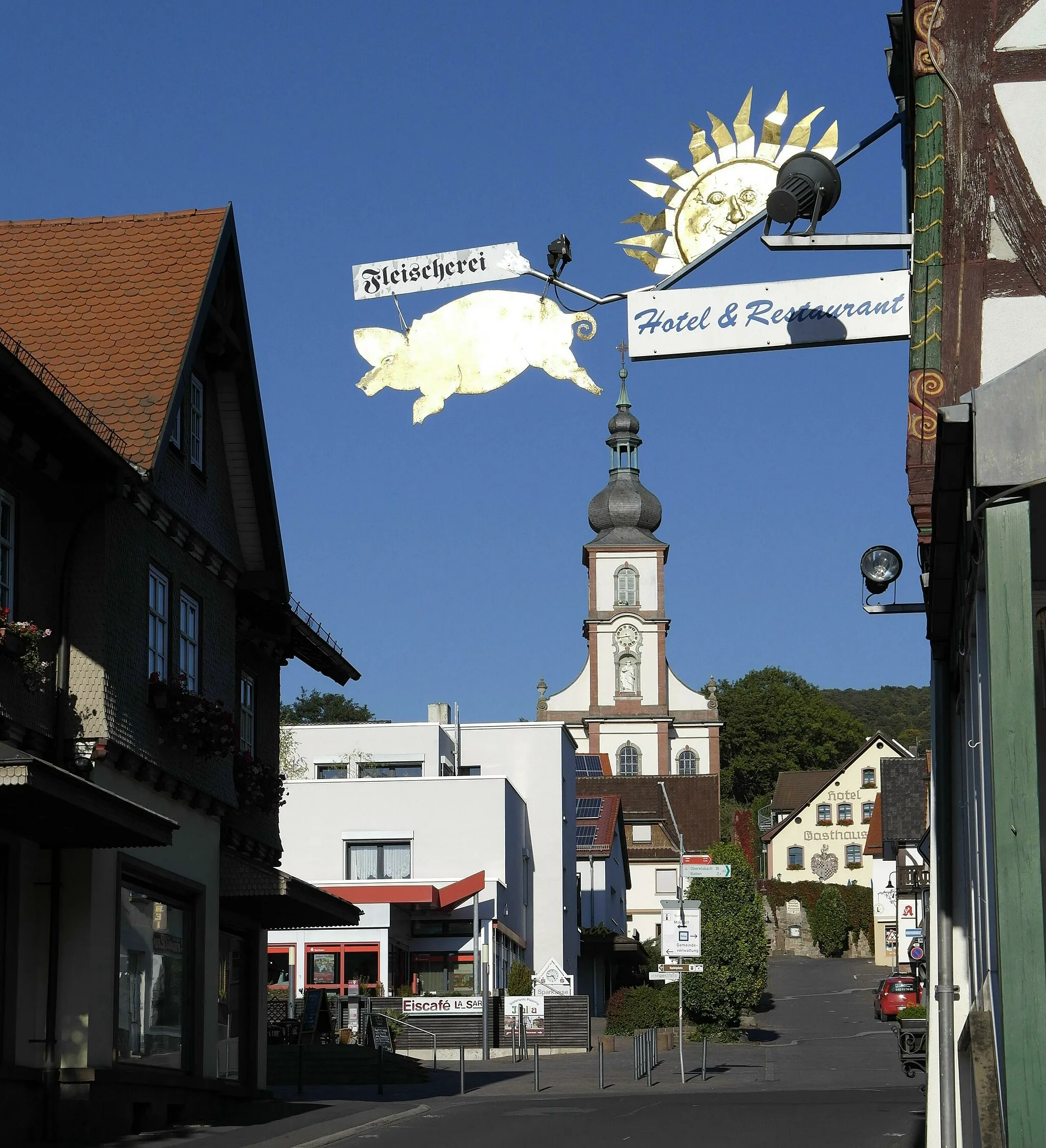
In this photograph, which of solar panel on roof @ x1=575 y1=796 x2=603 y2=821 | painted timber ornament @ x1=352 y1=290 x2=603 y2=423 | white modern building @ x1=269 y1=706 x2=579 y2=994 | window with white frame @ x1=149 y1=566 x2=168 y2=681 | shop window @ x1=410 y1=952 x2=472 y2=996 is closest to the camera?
painted timber ornament @ x1=352 y1=290 x2=603 y2=423

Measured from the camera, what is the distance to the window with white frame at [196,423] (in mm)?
22312

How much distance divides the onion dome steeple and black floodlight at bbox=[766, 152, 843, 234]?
379 feet

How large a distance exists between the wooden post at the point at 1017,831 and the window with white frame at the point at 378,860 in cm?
4807

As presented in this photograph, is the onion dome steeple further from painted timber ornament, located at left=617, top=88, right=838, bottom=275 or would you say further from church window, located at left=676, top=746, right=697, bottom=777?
painted timber ornament, located at left=617, top=88, right=838, bottom=275

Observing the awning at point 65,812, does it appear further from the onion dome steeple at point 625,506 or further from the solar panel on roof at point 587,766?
the onion dome steeple at point 625,506

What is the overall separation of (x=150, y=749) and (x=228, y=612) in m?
4.34

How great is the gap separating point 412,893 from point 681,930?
1808cm

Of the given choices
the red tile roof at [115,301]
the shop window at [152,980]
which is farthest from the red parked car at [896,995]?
the red tile roof at [115,301]

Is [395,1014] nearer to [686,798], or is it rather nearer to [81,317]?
[81,317]

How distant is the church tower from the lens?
11950 cm

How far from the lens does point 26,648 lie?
16.7m

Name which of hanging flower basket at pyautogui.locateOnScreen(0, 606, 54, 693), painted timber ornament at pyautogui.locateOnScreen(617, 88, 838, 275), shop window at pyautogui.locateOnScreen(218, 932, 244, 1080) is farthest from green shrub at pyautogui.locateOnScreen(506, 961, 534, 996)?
painted timber ornament at pyautogui.locateOnScreen(617, 88, 838, 275)

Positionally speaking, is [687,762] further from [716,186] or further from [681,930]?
[716,186]

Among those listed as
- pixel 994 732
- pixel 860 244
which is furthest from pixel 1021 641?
pixel 860 244
